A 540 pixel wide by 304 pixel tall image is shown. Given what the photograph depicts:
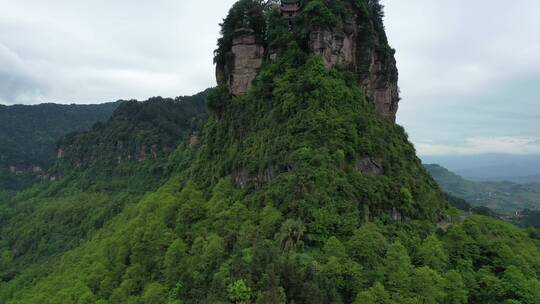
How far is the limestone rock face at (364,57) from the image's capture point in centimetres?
5031

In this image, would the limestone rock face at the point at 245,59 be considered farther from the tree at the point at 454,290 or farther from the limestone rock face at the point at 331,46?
the tree at the point at 454,290

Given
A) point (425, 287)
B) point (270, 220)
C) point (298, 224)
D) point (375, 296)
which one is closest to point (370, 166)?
point (298, 224)

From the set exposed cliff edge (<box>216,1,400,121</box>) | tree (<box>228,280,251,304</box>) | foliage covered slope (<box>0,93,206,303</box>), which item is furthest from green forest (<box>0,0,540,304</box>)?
foliage covered slope (<box>0,93,206,303</box>)

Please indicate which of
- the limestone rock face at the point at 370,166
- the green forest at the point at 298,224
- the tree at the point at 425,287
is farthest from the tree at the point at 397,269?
the limestone rock face at the point at 370,166

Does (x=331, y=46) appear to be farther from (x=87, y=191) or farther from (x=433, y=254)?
(x=87, y=191)

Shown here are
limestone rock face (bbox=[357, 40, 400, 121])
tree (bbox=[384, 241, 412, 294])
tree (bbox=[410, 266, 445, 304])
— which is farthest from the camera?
limestone rock face (bbox=[357, 40, 400, 121])

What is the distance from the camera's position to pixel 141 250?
46.6m

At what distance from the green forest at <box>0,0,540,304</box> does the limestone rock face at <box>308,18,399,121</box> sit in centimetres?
142

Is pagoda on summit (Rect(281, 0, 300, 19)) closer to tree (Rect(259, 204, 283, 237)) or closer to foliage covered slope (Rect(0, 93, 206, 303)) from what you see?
tree (Rect(259, 204, 283, 237))

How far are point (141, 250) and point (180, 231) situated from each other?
17.4ft

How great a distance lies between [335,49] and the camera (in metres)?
51.0

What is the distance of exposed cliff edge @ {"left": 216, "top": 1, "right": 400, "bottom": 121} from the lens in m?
50.6

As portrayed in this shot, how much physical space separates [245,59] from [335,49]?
1265cm

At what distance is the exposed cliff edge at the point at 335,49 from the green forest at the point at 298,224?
624mm
